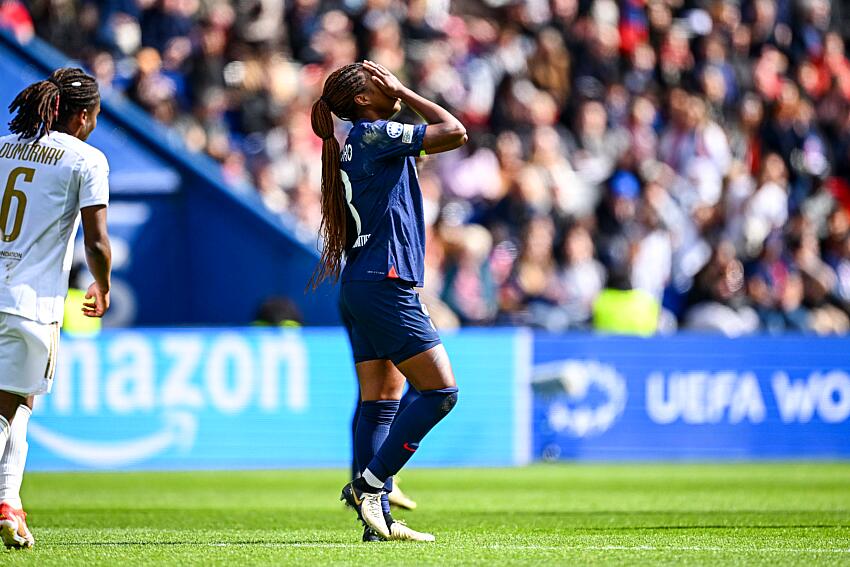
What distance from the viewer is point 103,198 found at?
646cm

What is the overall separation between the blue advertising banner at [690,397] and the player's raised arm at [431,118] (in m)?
7.81

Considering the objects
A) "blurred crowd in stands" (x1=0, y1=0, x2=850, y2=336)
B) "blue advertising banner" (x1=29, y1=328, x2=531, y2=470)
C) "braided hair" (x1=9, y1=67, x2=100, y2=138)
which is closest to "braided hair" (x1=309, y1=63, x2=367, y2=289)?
"braided hair" (x1=9, y1=67, x2=100, y2=138)

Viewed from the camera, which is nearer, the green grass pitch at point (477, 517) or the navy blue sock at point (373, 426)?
the green grass pitch at point (477, 517)

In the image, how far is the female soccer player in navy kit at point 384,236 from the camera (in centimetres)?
639

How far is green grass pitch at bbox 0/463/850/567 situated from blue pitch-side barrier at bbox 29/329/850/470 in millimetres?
518

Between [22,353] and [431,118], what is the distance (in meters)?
2.08

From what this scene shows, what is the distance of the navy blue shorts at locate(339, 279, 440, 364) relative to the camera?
639 centimetres

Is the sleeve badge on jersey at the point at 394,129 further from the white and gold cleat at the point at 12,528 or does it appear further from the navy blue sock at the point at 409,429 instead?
the white and gold cleat at the point at 12,528

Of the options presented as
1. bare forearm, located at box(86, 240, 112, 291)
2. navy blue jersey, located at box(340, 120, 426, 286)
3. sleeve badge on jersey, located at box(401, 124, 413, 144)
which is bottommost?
bare forearm, located at box(86, 240, 112, 291)

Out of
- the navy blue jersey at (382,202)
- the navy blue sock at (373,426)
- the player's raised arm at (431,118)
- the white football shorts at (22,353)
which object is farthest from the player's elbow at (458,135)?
the white football shorts at (22,353)

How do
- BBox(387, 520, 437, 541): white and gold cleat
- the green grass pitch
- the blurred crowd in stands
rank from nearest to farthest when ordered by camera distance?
the green grass pitch → BBox(387, 520, 437, 541): white and gold cleat → the blurred crowd in stands


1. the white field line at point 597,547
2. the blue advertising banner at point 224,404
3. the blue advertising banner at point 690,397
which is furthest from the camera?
the blue advertising banner at point 690,397

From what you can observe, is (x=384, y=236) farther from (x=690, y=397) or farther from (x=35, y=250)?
(x=690, y=397)

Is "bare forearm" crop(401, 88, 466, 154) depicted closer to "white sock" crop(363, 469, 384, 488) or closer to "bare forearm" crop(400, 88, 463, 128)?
"bare forearm" crop(400, 88, 463, 128)
